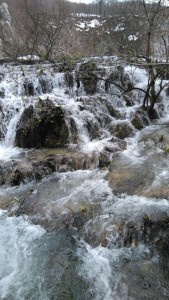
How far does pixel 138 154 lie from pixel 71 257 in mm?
3981

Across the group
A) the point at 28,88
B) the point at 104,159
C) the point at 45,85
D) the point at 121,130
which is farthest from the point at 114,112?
the point at 28,88

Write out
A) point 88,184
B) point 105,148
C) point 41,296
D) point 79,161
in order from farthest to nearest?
point 105,148
point 79,161
point 88,184
point 41,296

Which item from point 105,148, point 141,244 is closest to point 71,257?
point 141,244

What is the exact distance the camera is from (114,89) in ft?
37.2

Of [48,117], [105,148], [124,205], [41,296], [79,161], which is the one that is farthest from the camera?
[48,117]

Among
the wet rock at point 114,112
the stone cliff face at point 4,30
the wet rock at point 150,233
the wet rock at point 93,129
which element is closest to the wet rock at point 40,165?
the wet rock at point 93,129

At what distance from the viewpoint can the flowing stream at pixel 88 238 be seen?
3775 mm

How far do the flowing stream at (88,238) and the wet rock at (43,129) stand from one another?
2.14 ft

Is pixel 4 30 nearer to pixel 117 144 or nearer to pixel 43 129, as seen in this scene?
pixel 43 129

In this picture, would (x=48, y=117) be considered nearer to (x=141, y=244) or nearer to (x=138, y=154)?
(x=138, y=154)

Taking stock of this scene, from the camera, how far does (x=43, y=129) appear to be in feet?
27.5

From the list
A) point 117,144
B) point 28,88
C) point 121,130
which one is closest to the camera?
point 117,144

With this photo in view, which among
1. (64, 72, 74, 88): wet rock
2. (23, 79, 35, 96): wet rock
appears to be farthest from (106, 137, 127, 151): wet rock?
(23, 79, 35, 96): wet rock

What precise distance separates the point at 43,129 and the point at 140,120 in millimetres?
3443
